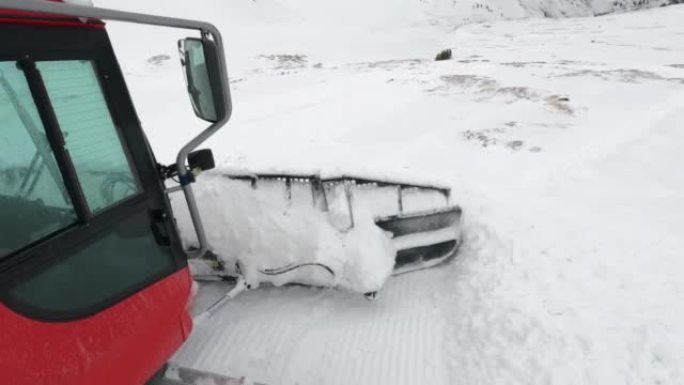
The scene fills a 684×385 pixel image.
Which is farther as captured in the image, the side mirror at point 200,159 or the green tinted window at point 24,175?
the side mirror at point 200,159

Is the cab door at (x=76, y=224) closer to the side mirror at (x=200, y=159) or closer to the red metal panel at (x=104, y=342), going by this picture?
the red metal panel at (x=104, y=342)

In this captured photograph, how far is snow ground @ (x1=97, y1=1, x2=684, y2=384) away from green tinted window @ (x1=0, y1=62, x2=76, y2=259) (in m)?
1.68

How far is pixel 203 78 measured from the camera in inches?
77.9

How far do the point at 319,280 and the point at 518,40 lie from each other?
79.9 feet

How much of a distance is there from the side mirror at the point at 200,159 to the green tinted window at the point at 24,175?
593 millimetres

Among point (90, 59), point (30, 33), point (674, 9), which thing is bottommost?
point (674, 9)

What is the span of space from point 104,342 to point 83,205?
0.55m

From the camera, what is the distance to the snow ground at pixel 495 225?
9.42ft

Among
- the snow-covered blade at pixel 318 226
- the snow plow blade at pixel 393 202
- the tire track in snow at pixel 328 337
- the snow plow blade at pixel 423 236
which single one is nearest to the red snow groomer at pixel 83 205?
the tire track in snow at pixel 328 337

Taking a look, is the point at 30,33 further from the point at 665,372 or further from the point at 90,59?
the point at 665,372

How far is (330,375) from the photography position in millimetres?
2871

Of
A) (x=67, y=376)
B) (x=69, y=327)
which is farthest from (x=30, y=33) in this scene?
(x=67, y=376)

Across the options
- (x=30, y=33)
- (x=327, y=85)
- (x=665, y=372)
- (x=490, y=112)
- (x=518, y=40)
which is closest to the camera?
(x=30, y=33)

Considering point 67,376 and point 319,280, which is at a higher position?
point 67,376
